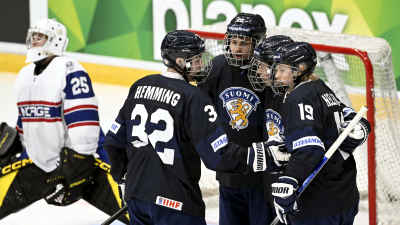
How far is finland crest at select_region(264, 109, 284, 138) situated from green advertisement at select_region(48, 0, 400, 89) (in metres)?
3.26

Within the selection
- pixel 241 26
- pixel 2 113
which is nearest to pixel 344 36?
pixel 241 26

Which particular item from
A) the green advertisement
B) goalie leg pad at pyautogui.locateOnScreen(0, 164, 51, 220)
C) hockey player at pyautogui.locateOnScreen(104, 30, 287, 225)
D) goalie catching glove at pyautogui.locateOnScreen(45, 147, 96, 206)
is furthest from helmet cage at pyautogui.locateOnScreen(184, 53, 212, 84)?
the green advertisement

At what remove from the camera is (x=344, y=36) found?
521 centimetres

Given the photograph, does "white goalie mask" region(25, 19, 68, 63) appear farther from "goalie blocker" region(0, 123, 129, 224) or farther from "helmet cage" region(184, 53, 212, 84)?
Result: "helmet cage" region(184, 53, 212, 84)

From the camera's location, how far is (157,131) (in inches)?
143

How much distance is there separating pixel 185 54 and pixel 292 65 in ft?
1.45

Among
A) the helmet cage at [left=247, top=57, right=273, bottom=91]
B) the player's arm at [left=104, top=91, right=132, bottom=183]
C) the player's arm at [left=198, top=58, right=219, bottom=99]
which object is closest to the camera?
the player's arm at [left=104, top=91, right=132, bottom=183]

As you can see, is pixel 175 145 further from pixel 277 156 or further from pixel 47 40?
pixel 47 40

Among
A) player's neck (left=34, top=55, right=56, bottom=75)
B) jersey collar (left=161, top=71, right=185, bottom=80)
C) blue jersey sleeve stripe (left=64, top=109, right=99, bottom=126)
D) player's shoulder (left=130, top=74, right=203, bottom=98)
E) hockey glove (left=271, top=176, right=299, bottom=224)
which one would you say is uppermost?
jersey collar (left=161, top=71, right=185, bottom=80)

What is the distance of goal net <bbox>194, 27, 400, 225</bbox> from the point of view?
4789 mm

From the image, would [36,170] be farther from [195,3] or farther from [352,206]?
[195,3]

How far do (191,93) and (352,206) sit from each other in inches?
33.8

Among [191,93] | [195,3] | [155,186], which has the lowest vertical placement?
[195,3]

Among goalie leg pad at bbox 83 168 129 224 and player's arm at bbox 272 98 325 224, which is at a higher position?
player's arm at bbox 272 98 325 224
